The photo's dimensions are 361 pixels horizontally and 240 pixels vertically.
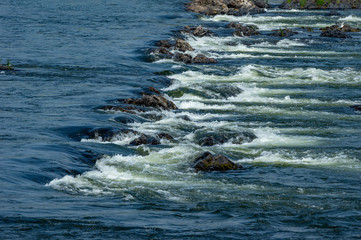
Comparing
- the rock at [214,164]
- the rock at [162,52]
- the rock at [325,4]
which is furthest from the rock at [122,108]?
the rock at [325,4]

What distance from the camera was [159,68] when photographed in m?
34.3

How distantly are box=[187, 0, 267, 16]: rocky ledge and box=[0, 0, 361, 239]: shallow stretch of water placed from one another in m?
22.6

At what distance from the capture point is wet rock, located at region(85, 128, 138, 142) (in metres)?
20.3

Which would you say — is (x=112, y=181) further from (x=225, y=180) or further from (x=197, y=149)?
(x=197, y=149)

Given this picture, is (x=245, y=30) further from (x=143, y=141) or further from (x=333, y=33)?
(x=143, y=141)

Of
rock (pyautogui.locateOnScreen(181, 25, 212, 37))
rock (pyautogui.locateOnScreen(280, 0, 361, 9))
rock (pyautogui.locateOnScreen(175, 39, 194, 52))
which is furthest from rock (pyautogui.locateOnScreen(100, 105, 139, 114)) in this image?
rock (pyautogui.locateOnScreen(280, 0, 361, 9))

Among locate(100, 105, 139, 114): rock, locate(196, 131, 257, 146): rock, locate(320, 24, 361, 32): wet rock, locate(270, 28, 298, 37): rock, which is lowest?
locate(270, 28, 298, 37): rock

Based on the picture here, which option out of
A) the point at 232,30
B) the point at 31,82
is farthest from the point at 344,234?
the point at 232,30

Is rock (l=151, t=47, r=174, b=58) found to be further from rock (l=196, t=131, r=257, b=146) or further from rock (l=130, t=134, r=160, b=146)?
rock (l=130, t=134, r=160, b=146)

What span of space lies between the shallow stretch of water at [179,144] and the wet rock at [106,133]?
163 millimetres

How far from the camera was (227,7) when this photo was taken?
2731 inches

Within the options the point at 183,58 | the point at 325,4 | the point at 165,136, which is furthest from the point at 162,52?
the point at 325,4

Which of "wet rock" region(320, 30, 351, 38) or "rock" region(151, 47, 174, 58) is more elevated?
"rock" region(151, 47, 174, 58)

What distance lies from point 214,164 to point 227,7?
53.5 m
